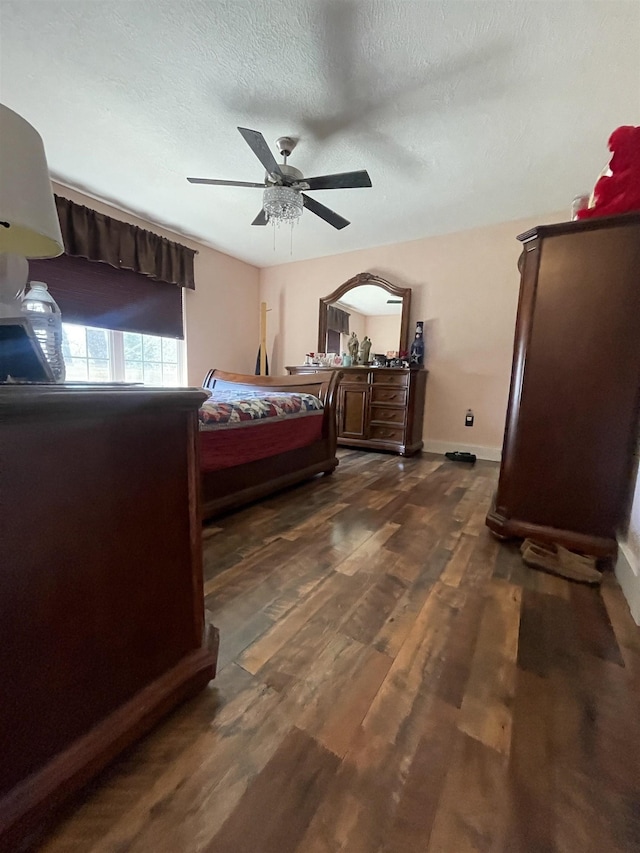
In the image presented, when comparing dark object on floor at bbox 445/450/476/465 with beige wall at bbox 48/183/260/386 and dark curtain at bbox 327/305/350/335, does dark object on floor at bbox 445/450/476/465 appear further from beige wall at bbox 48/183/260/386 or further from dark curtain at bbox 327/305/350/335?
beige wall at bbox 48/183/260/386

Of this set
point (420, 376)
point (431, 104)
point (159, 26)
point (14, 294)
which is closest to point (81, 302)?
point (159, 26)

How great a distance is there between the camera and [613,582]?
4.66 feet

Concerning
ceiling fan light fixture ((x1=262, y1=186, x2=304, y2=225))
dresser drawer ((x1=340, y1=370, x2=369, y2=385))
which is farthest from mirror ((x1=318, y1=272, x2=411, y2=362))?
ceiling fan light fixture ((x1=262, y1=186, x2=304, y2=225))

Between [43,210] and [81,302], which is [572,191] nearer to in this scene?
[43,210]

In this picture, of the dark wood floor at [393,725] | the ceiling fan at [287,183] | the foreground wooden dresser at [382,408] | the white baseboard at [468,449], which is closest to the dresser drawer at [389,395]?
the foreground wooden dresser at [382,408]

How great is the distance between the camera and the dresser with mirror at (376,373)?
3611 millimetres

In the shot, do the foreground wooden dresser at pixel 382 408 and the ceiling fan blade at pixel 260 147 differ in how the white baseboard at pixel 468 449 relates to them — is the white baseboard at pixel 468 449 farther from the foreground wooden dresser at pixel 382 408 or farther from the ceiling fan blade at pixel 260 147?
the ceiling fan blade at pixel 260 147

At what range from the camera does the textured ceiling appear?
1.46 meters

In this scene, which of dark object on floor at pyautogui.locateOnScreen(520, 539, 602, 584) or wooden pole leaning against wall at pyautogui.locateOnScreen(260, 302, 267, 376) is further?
wooden pole leaning against wall at pyautogui.locateOnScreen(260, 302, 267, 376)

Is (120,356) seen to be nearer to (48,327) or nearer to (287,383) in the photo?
(287,383)

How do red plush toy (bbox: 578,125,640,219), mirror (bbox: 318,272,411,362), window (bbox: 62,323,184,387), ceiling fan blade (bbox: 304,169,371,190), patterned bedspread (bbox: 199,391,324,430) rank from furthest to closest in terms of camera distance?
mirror (bbox: 318,272,411,362) < window (bbox: 62,323,184,387) < ceiling fan blade (bbox: 304,169,371,190) < patterned bedspread (bbox: 199,391,324,430) < red plush toy (bbox: 578,125,640,219)

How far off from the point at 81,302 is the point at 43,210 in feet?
9.18

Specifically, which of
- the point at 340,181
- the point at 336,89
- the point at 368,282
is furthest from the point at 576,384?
the point at 368,282

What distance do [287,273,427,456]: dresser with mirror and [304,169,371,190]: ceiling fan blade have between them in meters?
1.77
